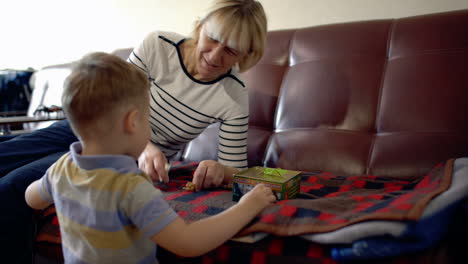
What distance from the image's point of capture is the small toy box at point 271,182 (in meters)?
0.84

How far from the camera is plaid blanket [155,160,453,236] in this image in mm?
613

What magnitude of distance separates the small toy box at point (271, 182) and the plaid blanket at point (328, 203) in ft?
0.11

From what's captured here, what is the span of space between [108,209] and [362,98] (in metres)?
0.97

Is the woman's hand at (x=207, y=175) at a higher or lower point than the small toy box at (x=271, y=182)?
lower

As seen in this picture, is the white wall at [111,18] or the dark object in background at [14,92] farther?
the dark object in background at [14,92]

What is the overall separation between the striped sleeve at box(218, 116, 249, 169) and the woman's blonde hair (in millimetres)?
255

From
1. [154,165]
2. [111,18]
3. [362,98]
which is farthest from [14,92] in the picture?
[362,98]

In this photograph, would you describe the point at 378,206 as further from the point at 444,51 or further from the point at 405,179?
the point at 444,51

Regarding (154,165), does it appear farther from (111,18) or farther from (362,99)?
(111,18)

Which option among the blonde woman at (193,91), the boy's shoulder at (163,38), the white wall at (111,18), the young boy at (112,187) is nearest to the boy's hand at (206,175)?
the blonde woman at (193,91)

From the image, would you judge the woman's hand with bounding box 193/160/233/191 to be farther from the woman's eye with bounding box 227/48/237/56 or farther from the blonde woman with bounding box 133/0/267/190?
the woman's eye with bounding box 227/48/237/56

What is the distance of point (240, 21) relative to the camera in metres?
1.00

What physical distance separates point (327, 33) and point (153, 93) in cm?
73

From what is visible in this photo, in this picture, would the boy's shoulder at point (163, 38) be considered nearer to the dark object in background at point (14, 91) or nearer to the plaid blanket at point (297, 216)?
the plaid blanket at point (297, 216)
